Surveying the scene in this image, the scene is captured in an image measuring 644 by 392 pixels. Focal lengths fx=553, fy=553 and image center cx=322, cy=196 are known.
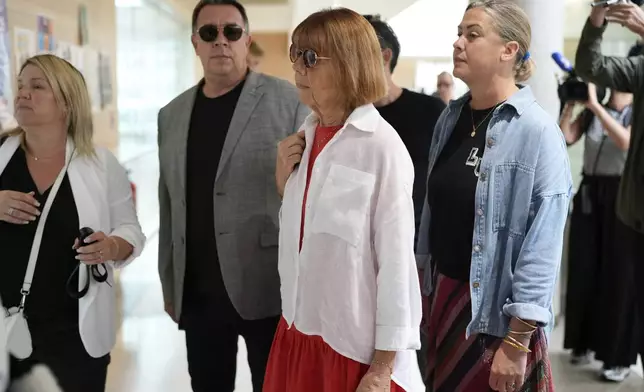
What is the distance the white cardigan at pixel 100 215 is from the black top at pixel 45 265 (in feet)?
0.08

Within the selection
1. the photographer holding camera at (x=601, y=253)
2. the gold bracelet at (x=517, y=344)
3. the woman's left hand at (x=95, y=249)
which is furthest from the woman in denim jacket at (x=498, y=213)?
the photographer holding camera at (x=601, y=253)

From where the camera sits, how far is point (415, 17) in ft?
8.71

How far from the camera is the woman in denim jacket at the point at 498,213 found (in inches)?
53.9

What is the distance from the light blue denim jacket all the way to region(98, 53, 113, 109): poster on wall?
51.5 inches

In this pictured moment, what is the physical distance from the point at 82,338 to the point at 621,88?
2.20 meters

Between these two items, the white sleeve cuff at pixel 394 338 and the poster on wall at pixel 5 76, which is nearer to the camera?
the white sleeve cuff at pixel 394 338

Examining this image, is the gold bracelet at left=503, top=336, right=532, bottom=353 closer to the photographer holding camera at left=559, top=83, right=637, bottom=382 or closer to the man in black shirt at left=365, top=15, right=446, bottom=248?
the man in black shirt at left=365, top=15, right=446, bottom=248

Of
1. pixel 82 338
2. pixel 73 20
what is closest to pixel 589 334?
pixel 82 338

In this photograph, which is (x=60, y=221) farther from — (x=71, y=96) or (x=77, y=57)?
(x=77, y=57)

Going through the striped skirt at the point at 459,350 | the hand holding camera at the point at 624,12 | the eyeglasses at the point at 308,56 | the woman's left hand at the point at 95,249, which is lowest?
the striped skirt at the point at 459,350

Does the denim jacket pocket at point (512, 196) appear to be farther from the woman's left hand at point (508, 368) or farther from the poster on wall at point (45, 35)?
the poster on wall at point (45, 35)

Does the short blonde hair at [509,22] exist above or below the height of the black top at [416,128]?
above

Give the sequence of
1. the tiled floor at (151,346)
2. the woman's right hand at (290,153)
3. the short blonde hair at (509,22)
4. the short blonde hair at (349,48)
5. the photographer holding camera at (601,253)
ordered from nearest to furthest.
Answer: the short blonde hair at (349,48) → the woman's right hand at (290,153) → the short blonde hair at (509,22) → the tiled floor at (151,346) → the photographer holding camera at (601,253)

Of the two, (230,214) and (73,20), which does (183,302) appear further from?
(73,20)
